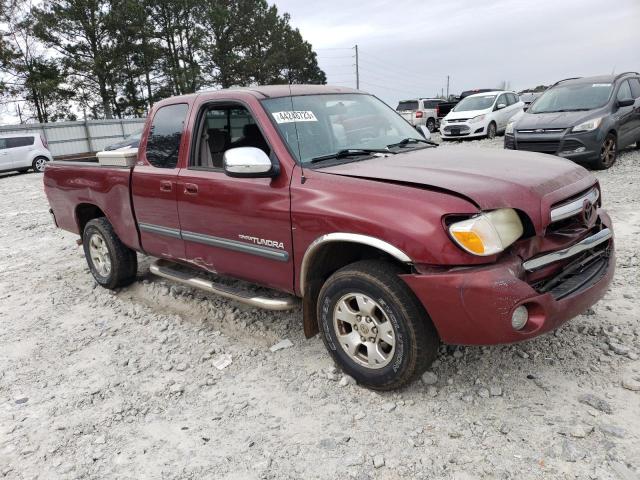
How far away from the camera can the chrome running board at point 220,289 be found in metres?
3.51

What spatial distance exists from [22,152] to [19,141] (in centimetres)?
44

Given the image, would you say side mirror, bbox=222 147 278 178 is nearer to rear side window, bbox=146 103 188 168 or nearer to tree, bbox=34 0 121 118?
rear side window, bbox=146 103 188 168

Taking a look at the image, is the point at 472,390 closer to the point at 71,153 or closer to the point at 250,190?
the point at 250,190

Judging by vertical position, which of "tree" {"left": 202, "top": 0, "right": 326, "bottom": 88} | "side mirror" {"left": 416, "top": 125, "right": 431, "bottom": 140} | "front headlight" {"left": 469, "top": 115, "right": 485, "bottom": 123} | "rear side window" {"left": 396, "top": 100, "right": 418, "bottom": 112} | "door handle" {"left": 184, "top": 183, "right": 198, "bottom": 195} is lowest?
"front headlight" {"left": 469, "top": 115, "right": 485, "bottom": 123}

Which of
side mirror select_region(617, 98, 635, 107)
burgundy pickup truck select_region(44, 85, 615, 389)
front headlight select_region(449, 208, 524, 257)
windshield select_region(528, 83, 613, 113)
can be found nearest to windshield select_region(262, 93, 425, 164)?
burgundy pickup truck select_region(44, 85, 615, 389)

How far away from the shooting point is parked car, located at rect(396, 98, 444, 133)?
77.8ft

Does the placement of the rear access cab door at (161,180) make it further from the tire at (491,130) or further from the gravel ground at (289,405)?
the tire at (491,130)

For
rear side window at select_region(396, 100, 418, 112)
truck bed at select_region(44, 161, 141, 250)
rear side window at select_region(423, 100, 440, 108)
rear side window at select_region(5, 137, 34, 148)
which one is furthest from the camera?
rear side window at select_region(423, 100, 440, 108)

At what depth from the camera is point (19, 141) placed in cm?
1892

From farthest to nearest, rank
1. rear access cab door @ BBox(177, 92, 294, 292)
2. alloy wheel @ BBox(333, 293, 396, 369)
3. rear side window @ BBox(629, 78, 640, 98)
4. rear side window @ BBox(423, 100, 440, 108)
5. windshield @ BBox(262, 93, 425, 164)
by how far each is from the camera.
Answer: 1. rear side window @ BBox(423, 100, 440, 108)
2. rear side window @ BBox(629, 78, 640, 98)
3. windshield @ BBox(262, 93, 425, 164)
4. rear access cab door @ BBox(177, 92, 294, 292)
5. alloy wheel @ BBox(333, 293, 396, 369)

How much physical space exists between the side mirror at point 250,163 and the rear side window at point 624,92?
29.9 ft

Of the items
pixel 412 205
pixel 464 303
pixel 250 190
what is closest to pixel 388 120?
pixel 250 190

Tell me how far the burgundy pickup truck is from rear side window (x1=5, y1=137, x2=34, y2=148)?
17.3 meters

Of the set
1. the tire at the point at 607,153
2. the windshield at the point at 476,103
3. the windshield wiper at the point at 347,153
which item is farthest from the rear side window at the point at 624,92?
the windshield wiper at the point at 347,153
